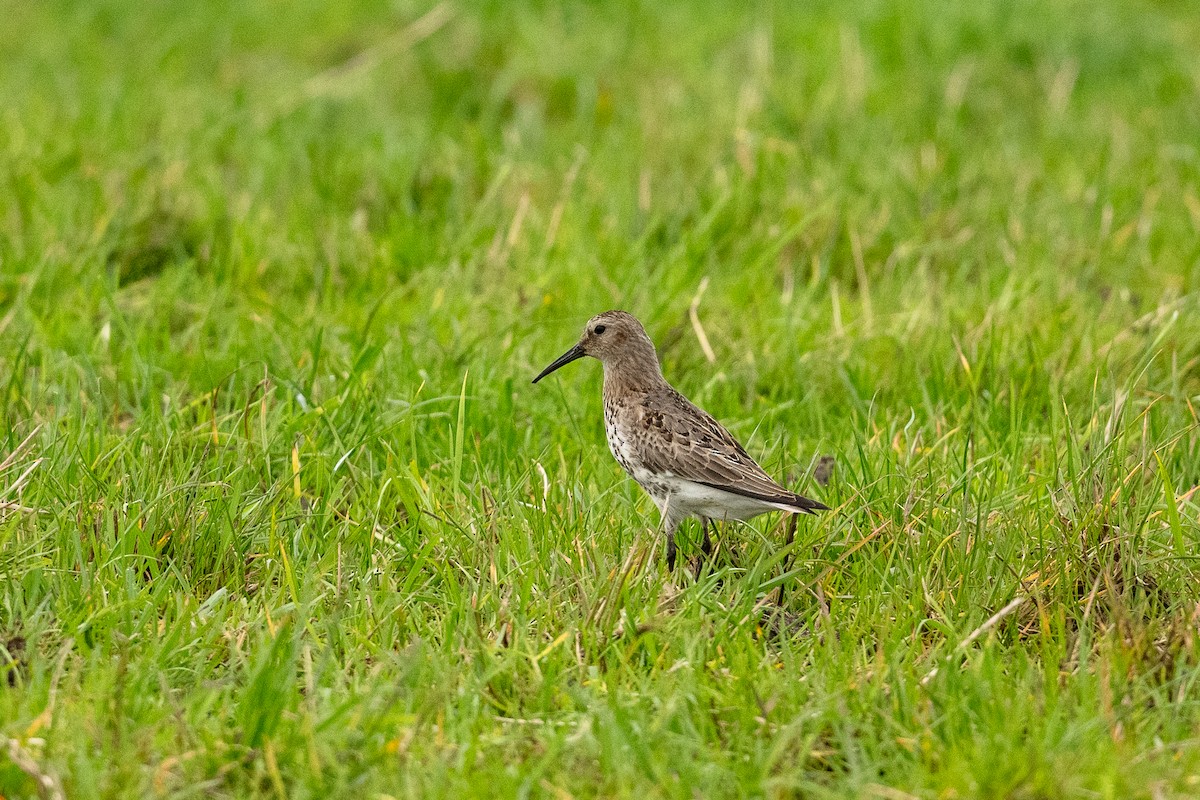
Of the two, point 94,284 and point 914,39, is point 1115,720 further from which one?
point 914,39

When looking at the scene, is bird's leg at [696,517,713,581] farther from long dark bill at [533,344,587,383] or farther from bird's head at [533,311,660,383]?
long dark bill at [533,344,587,383]

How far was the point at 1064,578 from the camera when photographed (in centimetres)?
419

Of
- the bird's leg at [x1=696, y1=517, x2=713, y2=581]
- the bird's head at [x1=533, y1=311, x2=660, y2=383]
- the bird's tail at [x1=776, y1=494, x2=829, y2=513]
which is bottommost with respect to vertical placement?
the bird's leg at [x1=696, y1=517, x2=713, y2=581]

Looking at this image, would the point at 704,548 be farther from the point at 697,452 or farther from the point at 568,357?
the point at 568,357

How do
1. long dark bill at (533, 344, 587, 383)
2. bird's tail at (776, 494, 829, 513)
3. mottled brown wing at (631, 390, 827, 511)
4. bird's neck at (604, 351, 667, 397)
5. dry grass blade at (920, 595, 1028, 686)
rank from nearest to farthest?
1. dry grass blade at (920, 595, 1028, 686)
2. bird's tail at (776, 494, 829, 513)
3. mottled brown wing at (631, 390, 827, 511)
4. bird's neck at (604, 351, 667, 397)
5. long dark bill at (533, 344, 587, 383)

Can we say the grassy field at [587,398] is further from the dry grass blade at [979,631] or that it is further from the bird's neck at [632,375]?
the bird's neck at [632,375]

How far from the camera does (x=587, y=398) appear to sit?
5.73 metres

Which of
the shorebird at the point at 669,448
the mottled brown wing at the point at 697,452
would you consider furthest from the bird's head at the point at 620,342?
the mottled brown wing at the point at 697,452

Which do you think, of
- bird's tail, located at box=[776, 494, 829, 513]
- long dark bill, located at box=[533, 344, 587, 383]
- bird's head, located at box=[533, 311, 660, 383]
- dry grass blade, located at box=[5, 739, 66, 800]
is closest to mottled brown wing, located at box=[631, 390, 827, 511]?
bird's tail, located at box=[776, 494, 829, 513]

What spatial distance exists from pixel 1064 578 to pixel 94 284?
420 centimetres

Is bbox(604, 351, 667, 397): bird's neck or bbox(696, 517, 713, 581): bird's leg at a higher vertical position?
bbox(604, 351, 667, 397): bird's neck

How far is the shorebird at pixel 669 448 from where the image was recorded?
176 inches

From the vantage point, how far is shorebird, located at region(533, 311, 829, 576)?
4469 millimetres

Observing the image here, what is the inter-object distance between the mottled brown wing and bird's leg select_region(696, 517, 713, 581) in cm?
23
